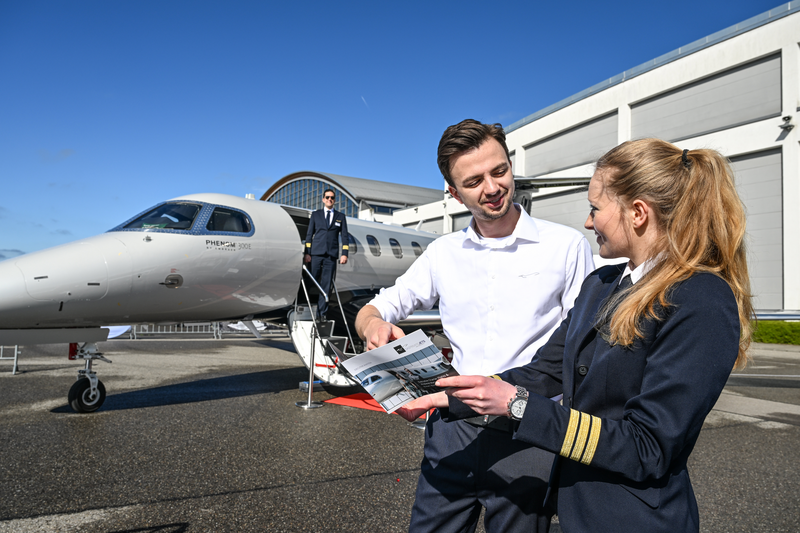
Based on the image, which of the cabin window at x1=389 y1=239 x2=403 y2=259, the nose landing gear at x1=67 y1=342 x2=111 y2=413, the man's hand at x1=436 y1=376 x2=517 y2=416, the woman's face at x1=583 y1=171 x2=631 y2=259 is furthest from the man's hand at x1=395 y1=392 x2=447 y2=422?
the cabin window at x1=389 y1=239 x2=403 y2=259

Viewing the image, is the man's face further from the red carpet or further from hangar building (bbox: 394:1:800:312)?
hangar building (bbox: 394:1:800:312)

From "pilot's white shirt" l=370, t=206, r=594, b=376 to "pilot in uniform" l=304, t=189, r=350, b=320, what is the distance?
5.95m

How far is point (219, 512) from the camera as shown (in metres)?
3.26

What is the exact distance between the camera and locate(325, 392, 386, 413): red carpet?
22.5 ft

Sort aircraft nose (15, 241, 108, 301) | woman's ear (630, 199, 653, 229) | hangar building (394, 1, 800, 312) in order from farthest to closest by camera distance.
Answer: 1. hangar building (394, 1, 800, 312)
2. aircraft nose (15, 241, 108, 301)
3. woman's ear (630, 199, 653, 229)

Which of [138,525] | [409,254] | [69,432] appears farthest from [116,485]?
[409,254]

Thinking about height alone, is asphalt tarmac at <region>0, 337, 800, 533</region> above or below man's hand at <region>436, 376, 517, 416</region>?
below

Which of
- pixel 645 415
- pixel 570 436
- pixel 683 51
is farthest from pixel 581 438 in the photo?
pixel 683 51

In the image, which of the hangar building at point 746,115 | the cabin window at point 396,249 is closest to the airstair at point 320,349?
the cabin window at point 396,249

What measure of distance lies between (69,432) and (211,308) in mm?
2316

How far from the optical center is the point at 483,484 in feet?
5.45

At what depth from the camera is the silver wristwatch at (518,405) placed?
1.13 meters

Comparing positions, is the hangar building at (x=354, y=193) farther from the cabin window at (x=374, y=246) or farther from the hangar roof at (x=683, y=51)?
the cabin window at (x=374, y=246)

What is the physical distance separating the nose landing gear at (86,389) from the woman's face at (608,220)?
6236 mm
